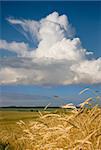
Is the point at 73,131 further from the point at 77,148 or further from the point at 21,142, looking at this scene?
the point at 21,142

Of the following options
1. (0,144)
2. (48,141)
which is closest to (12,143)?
(0,144)

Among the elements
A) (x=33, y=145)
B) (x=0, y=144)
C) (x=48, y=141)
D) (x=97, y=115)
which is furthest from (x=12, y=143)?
(x=97, y=115)

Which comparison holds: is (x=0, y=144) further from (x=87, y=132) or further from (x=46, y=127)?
(x=87, y=132)

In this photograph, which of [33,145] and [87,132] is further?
[33,145]

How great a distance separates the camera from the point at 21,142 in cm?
791

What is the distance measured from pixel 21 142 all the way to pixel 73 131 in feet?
6.39

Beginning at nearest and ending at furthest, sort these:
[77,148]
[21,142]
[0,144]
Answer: [77,148], [21,142], [0,144]

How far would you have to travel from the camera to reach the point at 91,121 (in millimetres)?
6094

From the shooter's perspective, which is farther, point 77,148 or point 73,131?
point 73,131

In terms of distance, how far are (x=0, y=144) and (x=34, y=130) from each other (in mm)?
2380

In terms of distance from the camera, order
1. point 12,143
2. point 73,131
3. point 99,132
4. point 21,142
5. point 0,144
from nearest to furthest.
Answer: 1. point 99,132
2. point 73,131
3. point 21,142
4. point 12,143
5. point 0,144

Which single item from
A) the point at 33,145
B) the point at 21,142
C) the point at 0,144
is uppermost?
the point at 0,144

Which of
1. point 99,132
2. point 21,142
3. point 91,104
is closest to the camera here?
point 99,132

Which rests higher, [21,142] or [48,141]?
[21,142]
